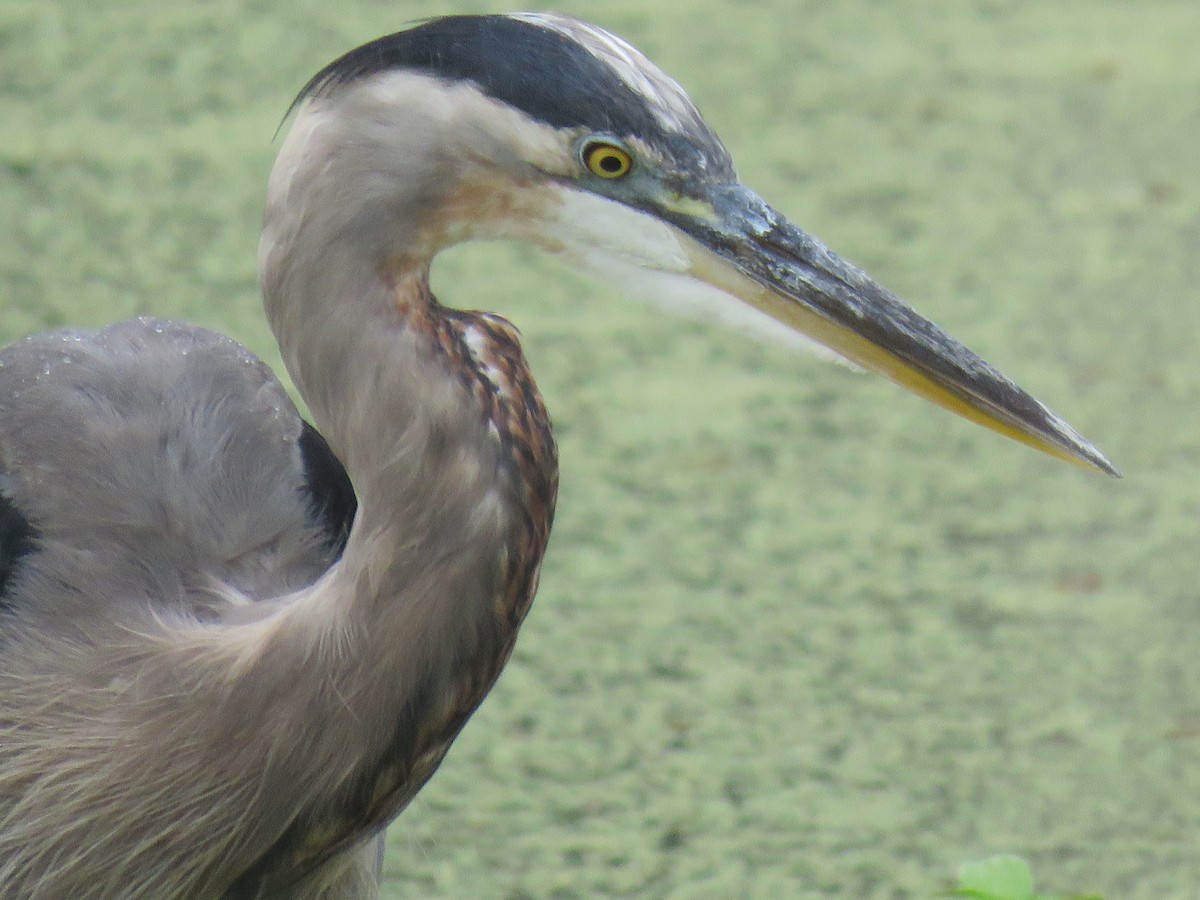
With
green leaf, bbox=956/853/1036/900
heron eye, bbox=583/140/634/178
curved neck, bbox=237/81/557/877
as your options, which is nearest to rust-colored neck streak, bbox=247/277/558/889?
curved neck, bbox=237/81/557/877

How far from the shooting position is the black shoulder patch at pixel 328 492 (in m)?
1.65

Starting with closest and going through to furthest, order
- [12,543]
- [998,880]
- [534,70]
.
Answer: [534,70], [998,880], [12,543]

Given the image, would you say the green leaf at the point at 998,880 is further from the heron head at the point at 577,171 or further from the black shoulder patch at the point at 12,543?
the black shoulder patch at the point at 12,543

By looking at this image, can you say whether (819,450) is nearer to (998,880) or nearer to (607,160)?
(998,880)

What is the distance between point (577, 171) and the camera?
1.35m

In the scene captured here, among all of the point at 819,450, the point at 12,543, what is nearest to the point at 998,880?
the point at 12,543

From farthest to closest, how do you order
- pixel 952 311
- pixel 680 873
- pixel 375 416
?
pixel 952 311
pixel 680 873
pixel 375 416

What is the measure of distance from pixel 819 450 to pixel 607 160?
145 cm

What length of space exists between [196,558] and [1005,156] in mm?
2299

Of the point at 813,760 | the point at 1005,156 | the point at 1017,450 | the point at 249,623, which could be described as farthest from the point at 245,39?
the point at 249,623

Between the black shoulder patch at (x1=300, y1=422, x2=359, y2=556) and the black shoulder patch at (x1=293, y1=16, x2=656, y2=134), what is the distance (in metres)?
0.42

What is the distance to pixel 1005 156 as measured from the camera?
11.4 feet

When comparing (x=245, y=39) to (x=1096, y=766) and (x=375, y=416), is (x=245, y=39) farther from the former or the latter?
(x=375, y=416)

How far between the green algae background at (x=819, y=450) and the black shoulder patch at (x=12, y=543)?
62 cm
